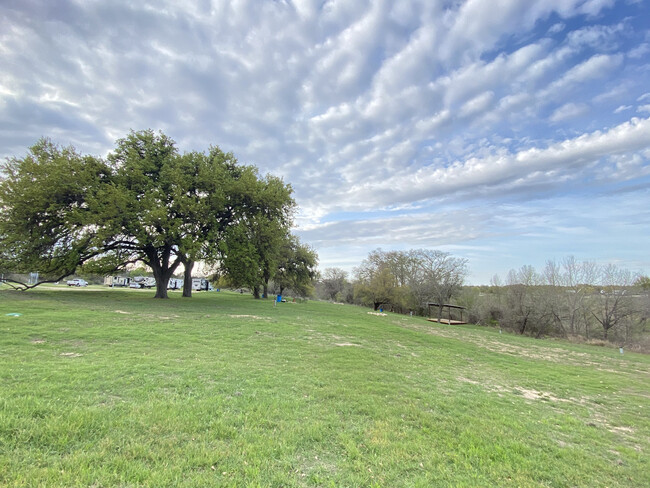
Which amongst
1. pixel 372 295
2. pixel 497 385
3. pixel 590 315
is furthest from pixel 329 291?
pixel 497 385

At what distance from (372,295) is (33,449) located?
43.5 metres

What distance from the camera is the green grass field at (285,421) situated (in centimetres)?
286

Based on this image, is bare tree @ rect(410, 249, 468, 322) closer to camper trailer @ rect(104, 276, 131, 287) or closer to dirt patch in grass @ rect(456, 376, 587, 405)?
dirt patch in grass @ rect(456, 376, 587, 405)

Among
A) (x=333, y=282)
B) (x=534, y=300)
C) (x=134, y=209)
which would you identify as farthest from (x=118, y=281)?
(x=534, y=300)

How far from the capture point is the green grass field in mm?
2863

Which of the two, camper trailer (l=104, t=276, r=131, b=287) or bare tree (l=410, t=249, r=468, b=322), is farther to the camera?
camper trailer (l=104, t=276, r=131, b=287)

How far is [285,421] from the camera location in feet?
12.9

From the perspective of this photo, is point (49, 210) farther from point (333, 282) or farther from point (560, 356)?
point (333, 282)

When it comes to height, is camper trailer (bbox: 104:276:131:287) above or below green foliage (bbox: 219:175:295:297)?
below

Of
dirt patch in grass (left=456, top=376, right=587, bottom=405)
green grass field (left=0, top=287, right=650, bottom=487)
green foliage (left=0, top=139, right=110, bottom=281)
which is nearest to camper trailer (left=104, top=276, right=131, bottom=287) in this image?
green foliage (left=0, top=139, right=110, bottom=281)

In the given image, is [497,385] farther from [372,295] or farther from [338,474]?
[372,295]

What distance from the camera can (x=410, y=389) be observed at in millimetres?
5914

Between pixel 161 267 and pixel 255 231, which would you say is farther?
pixel 161 267

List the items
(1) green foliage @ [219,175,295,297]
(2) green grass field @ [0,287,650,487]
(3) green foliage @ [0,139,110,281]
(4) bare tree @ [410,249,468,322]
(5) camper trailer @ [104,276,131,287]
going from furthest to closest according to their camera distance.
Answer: (5) camper trailer @ [104,276,131,287] < (4) bare tree @ [410,249,468,322] < (1) green foliage @ [219,175,295,297] < (3) green foliage @ [0,139,110,281] < (2) green grass field @ [0,287,650,487]
